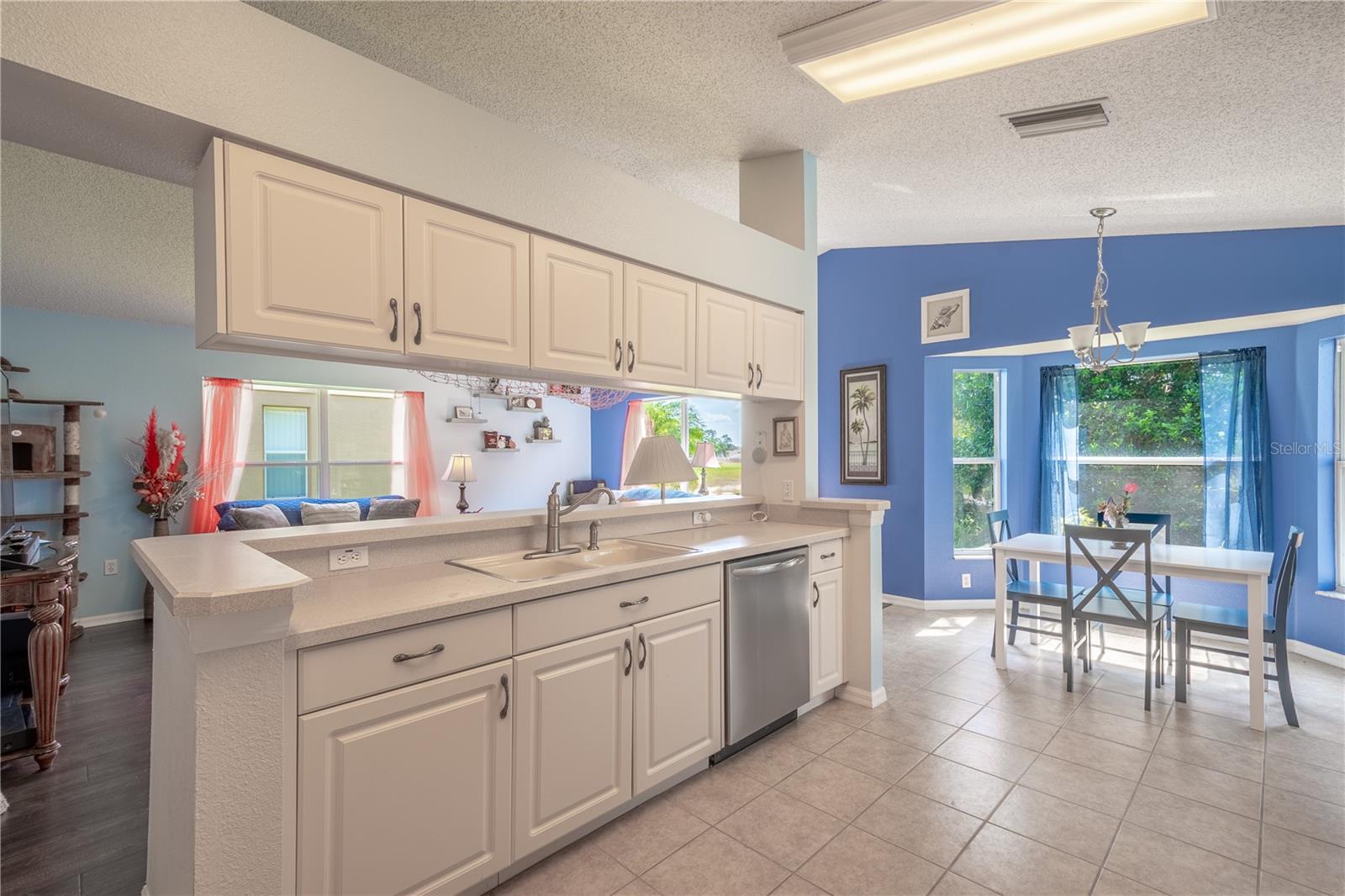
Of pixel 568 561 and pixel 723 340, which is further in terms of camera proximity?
pixel 723 340

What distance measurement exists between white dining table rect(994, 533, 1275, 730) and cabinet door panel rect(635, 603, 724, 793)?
2.30m

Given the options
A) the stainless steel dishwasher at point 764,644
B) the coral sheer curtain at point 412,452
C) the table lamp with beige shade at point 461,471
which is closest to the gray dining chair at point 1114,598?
the stainless steel dishwasher at point 764,644

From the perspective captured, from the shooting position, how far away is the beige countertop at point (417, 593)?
1453mm

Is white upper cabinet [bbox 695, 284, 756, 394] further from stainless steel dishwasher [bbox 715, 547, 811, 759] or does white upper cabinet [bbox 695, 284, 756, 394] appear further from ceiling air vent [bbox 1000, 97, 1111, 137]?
ceiling air vent [bbox 1000, 97, 1111, 137]

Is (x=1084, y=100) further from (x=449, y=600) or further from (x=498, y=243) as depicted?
(x=449, y=600)

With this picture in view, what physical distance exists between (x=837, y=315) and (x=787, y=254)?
2545 millimetres

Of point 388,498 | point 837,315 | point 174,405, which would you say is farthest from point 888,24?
point 174,405

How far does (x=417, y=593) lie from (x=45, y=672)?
217cm

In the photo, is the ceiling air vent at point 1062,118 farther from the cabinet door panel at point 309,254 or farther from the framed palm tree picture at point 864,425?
the framed palm tree picture at point 864,425

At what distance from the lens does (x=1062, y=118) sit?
2.49 metres

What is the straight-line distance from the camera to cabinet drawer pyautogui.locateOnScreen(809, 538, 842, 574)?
3.02 m

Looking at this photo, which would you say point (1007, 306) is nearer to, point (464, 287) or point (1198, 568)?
point (1198, 568)

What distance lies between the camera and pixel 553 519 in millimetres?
2500

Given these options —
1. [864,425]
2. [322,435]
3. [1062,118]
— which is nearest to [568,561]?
[1062,118]
